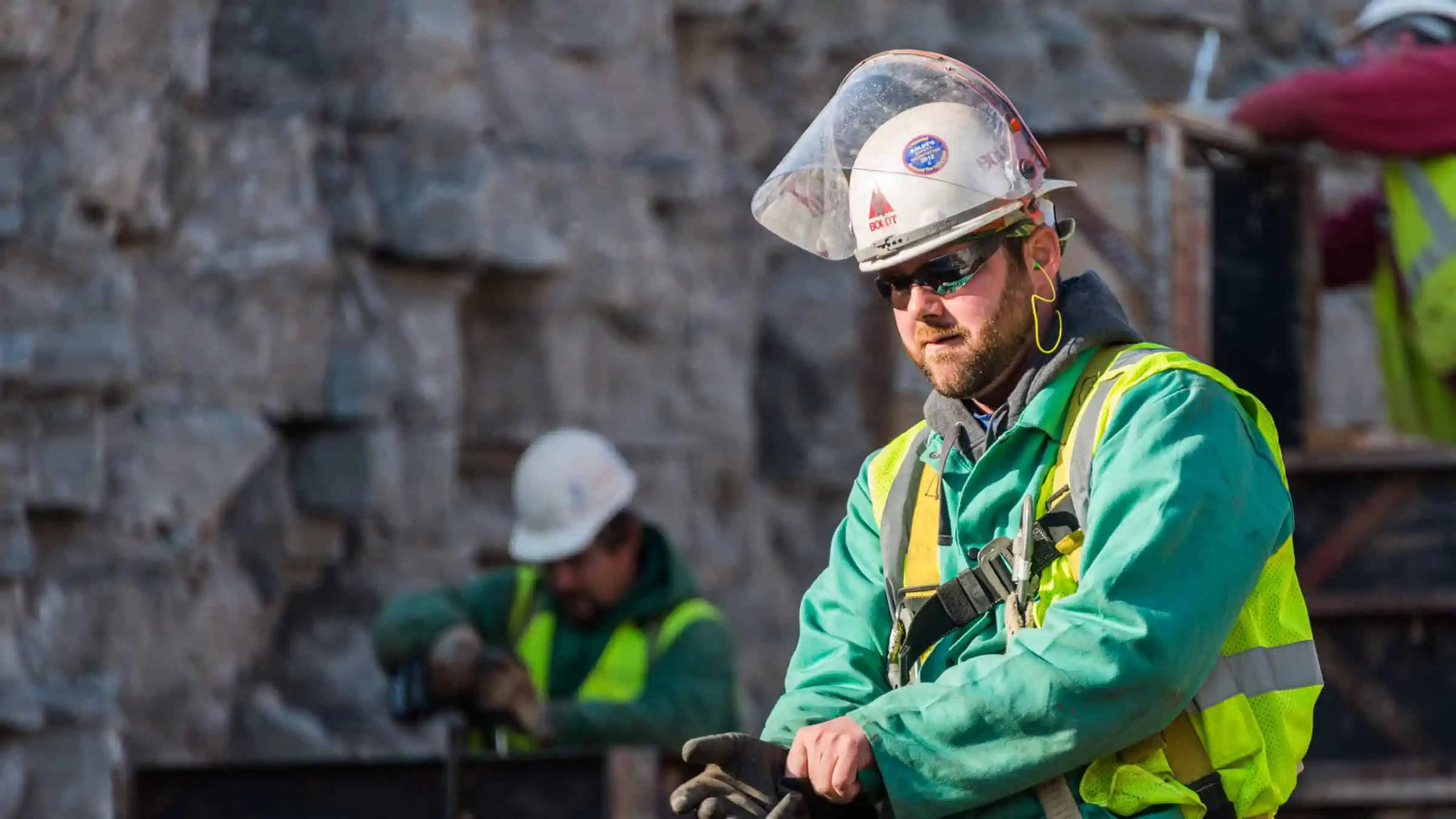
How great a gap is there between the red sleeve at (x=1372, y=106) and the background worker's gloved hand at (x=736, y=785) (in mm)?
4228

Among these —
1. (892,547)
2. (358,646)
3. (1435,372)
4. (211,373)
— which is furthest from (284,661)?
(892,547)

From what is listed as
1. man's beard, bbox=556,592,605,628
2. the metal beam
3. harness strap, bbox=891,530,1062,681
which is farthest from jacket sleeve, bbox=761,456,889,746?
the metal beam

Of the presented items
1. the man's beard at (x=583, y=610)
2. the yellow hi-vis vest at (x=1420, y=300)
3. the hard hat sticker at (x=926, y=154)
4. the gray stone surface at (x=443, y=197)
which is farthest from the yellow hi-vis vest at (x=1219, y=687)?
the gray stone surface at (x=443, y=197)

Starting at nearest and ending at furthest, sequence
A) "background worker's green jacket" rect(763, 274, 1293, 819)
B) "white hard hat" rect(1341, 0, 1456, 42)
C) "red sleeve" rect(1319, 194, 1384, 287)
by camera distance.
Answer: "background worker's green jacket" rect(763, 274, 1293, 819) < "white hard hat" rect(1341, 0, 1456, 42) < "red sleeve" rect(1319, 194, 1384, 287)

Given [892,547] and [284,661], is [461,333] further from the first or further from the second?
[892,547]

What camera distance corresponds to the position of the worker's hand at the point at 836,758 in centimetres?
289

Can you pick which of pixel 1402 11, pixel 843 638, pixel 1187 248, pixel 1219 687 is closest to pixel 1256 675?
pixel 1219 687

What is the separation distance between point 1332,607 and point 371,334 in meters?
3.11

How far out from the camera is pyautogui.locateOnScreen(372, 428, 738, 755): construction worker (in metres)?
5.96

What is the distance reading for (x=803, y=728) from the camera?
3.00 meters

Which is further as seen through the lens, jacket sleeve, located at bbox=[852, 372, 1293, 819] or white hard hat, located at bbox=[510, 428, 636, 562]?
white hard hat, located at bbox=[510, 428, 636, 562]

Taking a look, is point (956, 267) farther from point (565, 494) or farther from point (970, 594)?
point (565, 494)

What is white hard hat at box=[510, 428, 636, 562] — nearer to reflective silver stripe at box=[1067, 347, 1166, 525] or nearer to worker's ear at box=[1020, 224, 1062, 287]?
worker's ear at box=[1020, 224, 1062, 287]

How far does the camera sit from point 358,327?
7.20 metres
